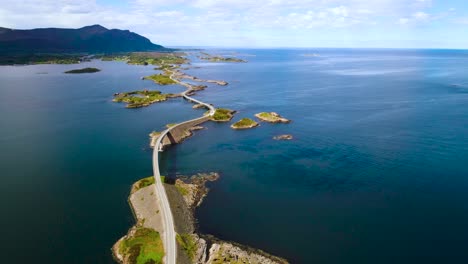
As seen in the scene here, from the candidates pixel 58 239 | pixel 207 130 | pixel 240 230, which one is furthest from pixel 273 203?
pixel 207 130

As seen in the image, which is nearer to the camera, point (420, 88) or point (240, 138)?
point (240, 138)

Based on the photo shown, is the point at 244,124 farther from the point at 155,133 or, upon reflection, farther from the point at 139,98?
the point at 139,98

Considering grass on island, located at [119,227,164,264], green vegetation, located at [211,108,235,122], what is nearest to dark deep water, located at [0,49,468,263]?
grass on island, located at [119,227,164,264]

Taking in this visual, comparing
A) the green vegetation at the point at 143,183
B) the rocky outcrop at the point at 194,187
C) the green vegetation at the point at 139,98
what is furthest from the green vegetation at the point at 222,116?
the green vegetation at the point at 143,183

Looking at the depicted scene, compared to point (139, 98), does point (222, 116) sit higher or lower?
lower

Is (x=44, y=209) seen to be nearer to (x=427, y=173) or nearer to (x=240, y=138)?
(x=240, y=138)

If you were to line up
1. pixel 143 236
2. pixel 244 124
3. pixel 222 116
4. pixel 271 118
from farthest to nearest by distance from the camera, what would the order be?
pixel 222 116 < pixel 271 118 < pixel 244 124 < pixel 143 236

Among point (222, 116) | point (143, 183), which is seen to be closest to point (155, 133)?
point (222, 116)

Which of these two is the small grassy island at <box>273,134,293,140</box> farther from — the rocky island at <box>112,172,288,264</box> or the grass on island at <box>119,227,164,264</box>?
the grass on island at <box>119,227,164,264</box>
